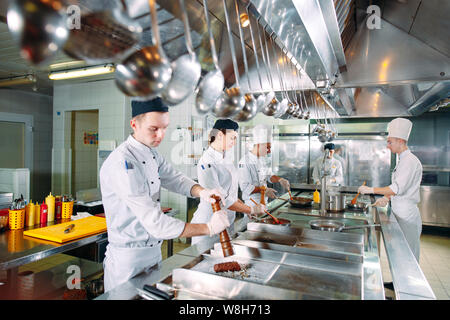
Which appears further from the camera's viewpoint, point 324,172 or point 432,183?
point 432,183

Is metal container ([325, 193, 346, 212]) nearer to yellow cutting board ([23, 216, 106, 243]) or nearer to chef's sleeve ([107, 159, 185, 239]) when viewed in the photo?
chef's sleeve ([107, 159, 185, 239])

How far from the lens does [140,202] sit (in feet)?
4.50

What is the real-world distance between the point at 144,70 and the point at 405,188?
2.97m

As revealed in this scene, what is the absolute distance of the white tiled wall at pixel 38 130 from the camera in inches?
259

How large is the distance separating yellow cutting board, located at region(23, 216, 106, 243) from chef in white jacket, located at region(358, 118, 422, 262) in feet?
8.51

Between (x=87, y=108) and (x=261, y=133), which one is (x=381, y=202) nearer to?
(x=261, y=133)

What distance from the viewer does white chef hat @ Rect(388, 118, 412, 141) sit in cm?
291

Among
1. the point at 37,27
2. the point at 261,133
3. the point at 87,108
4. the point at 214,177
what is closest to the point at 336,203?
the point at 214,177

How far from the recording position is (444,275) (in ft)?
12.1

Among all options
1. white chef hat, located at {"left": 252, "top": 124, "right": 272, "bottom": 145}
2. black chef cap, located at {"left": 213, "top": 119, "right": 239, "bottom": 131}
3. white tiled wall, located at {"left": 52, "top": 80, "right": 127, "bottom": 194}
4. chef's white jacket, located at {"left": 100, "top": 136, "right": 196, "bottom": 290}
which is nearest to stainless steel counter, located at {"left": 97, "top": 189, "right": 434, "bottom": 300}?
chef's white jacket, located at {"left": 100, "top": 136, "right": 196, "bottom": 290}

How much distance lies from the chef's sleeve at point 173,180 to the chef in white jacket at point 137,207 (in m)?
0.23

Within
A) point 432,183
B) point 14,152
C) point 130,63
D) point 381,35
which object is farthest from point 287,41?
point 14,152
